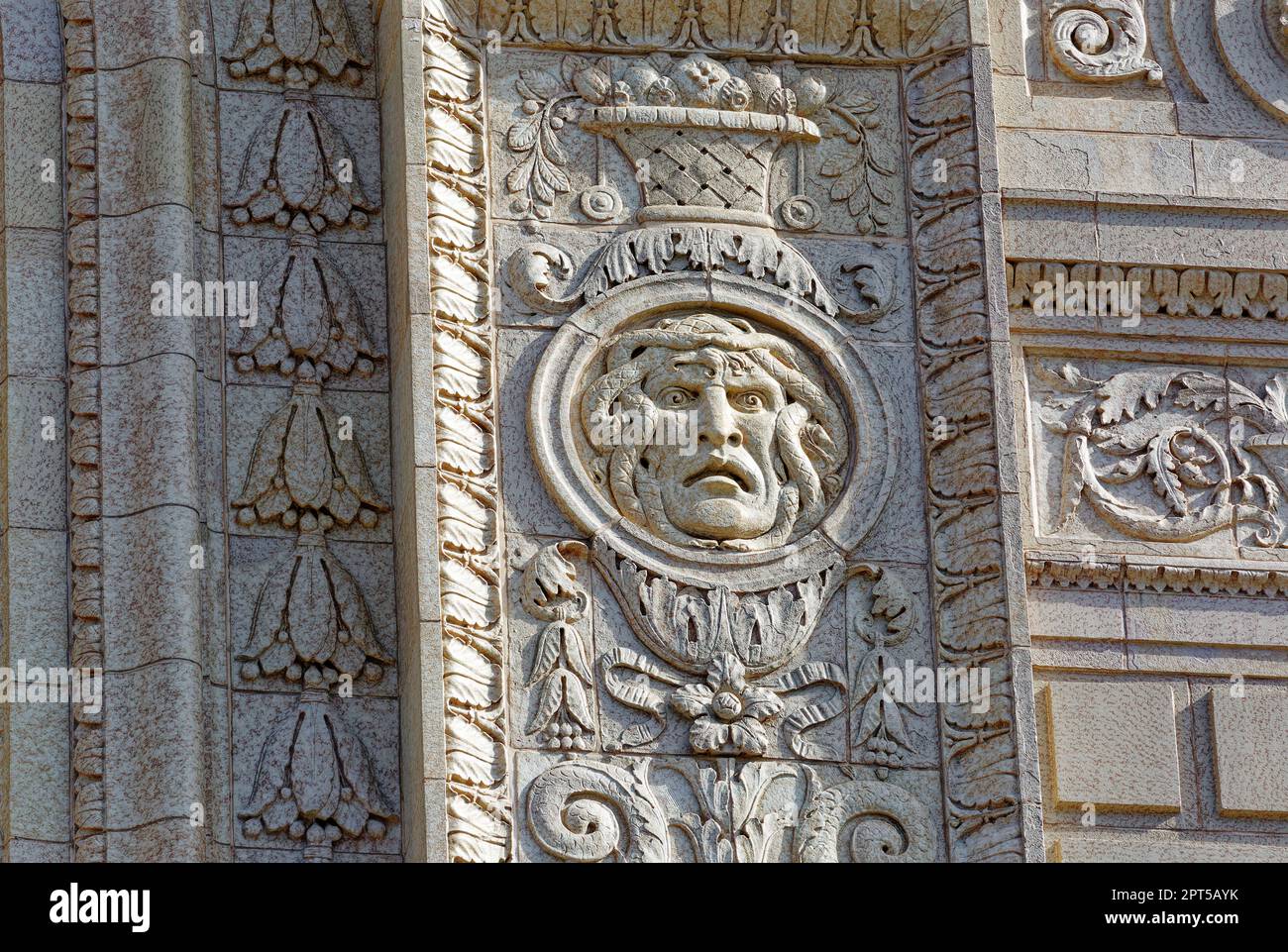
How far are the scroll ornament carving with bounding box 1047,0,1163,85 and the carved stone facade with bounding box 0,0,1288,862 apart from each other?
29 millimetres

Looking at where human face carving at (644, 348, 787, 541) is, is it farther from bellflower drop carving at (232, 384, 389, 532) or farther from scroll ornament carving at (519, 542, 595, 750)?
bellflower drop carving at (232, 384, 389, 532)

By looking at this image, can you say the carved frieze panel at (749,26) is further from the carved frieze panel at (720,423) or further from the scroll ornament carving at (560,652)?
the scroll ornament carving at (560,652)

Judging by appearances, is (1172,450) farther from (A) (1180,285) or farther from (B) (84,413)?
(B) (84,413)

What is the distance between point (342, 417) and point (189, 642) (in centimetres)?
126

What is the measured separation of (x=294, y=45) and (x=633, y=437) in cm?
231

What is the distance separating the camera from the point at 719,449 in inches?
599

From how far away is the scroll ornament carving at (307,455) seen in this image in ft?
48.3

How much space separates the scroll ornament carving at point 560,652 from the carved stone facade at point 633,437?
25 mm

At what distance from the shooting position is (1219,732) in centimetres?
1547

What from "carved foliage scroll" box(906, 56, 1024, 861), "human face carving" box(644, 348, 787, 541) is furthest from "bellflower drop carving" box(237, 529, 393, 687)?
"carved foliage scroll" box(906, 56, 1024, 861)

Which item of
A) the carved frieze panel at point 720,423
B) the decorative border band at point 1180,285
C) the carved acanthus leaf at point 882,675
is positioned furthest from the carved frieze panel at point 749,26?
the carved acanthus leaf at point 882,675

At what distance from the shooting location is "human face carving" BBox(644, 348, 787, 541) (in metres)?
15.2

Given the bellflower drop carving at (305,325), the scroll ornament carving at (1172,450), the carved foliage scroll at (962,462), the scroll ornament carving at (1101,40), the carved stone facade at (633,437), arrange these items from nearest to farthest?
the carved stone facade at (633,437) → the carved foliage scroll at (962,462) → the bellflower drop carving at (305,325) → the scroll ornament carving at (1172,450) → the scroll ornament carving at (1101,40)

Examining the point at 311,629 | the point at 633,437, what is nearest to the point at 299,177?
the point at 633,437
